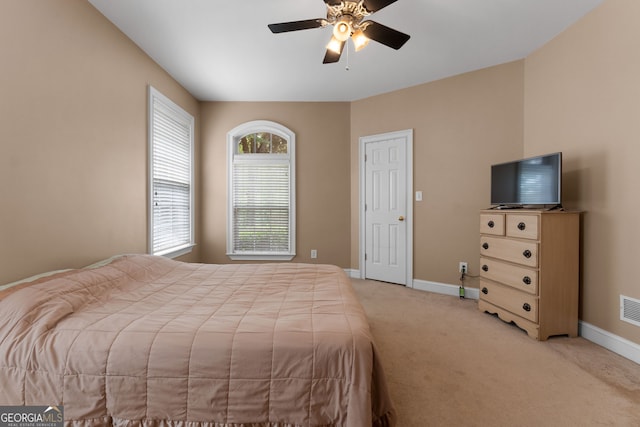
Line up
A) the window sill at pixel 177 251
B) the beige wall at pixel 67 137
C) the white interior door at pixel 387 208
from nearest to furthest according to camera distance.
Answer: the beige wall at pixel 67 137 → the window sill at pixel 177 251 → the white interior door at pixel 387 208

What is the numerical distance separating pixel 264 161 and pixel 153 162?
1646 millimetres

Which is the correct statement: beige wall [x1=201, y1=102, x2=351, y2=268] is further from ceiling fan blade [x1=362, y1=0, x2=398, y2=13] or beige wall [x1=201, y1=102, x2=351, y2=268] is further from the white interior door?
ceiling fan blade [x1=362, y1=0, x2=398, y2=13]

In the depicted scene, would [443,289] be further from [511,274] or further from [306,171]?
[306,171]

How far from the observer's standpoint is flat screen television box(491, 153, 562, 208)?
2.47m

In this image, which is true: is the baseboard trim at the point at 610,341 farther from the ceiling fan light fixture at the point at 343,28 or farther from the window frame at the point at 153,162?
the window frame at the point at 153,162

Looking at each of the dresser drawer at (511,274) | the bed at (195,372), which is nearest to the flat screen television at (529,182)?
the dresser drawer at (511,274)

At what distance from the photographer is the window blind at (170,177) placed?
3279 mm

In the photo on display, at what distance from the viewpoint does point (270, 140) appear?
454 cm

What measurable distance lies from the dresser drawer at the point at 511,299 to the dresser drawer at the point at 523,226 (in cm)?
52

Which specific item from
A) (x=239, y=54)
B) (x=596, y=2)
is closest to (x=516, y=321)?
(x=596, y=2)

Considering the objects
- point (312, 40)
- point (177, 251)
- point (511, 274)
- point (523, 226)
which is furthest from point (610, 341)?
point (177, 251)

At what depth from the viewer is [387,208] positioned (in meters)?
4.19

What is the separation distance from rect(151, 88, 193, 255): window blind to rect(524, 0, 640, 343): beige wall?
4186 mm

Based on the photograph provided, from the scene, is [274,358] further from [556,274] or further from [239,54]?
[239,54]
